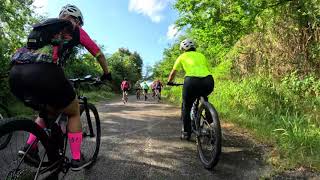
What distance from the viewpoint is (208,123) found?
21.4 ft

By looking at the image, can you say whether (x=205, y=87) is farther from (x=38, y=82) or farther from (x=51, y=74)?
(x=38, y=82)

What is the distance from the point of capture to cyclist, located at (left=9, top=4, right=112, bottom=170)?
4.02 metres

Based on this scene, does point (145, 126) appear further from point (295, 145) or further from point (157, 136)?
point (295, 145)

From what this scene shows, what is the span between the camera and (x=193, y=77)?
24.2 feet

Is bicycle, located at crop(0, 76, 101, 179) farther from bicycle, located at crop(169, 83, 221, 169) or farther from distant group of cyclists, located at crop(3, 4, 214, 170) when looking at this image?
bicycle, located at crop(169, 83, 221, 169)

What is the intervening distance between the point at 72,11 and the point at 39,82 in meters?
0.96

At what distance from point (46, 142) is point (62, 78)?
64 centimetres

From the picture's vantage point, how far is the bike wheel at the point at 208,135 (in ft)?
19.5

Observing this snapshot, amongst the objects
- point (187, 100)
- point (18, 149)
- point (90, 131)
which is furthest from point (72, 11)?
point (187, 100)

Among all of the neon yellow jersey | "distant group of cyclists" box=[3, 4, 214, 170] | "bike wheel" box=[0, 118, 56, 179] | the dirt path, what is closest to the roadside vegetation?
the dirt path

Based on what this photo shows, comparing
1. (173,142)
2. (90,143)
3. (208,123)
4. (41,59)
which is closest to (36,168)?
(41,59)

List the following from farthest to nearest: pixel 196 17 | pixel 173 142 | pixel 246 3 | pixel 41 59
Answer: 1. pixel 196 17
2. pixel 246 3
3. pixel 173 142
4. pixel 41 59

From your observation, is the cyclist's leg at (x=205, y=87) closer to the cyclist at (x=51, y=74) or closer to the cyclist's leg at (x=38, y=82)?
the cyclist at (x=51, y=74)

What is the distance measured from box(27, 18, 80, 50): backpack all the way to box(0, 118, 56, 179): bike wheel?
79cm
